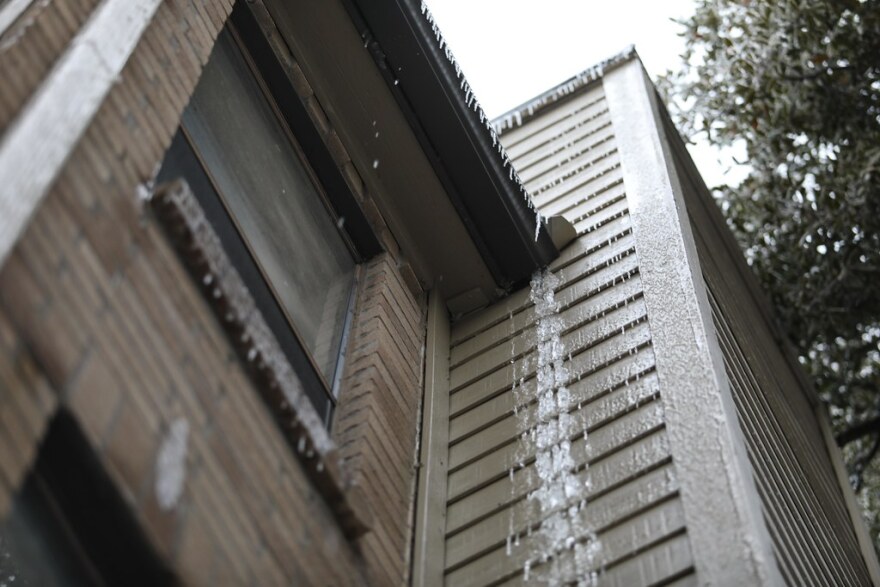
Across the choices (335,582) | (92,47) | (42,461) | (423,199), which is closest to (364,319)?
(423,199)

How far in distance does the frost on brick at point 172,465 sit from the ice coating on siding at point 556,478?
1.51 meters

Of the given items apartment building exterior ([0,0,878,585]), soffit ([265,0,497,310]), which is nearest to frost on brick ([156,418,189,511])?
apartment building exterior ([0,0,878,585])

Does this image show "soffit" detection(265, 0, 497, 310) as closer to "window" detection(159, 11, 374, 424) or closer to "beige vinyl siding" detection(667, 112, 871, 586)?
"window" detection(159, 11, 374, 424)

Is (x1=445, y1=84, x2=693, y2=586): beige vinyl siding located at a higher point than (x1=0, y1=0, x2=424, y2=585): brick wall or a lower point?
lower

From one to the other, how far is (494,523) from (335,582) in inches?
39.5

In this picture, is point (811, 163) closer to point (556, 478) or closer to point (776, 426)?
point (776, 426)

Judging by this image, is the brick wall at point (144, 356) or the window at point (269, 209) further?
the window at point (269, 209)

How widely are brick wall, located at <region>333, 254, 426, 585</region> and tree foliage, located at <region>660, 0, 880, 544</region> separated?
16.6 feet

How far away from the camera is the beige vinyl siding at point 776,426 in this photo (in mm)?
4145

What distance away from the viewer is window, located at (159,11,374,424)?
3.84m

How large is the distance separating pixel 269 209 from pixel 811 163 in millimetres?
6242

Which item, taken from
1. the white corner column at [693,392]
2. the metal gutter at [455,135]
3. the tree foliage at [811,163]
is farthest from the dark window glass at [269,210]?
the tree foliage at [811,163]

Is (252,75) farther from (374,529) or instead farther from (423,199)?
(374,529)

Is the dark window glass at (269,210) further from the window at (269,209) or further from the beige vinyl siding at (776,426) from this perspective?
the beige vinyl siding at (776,426)
